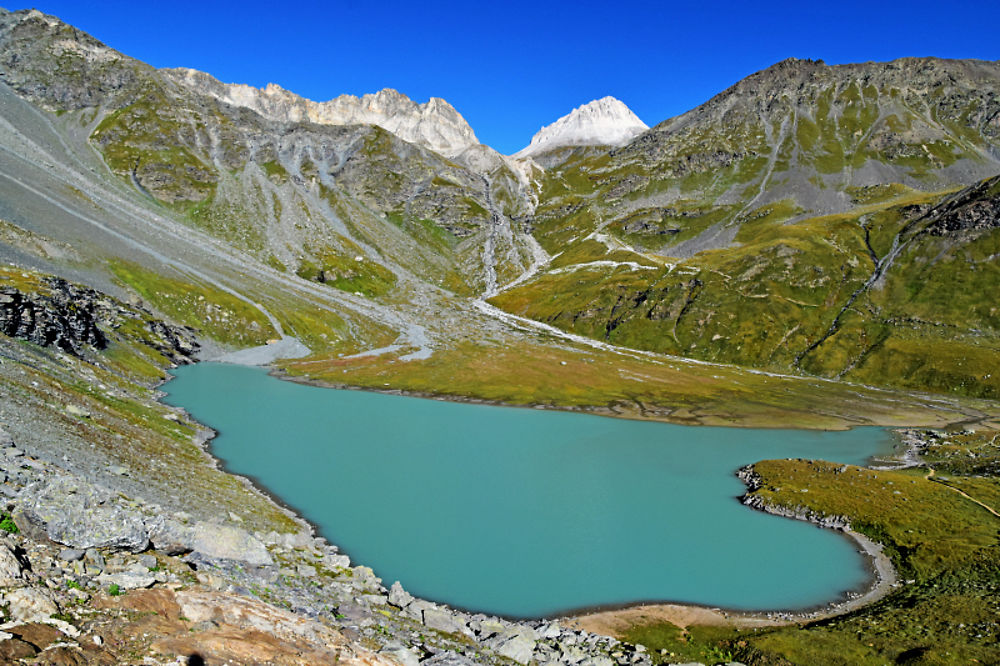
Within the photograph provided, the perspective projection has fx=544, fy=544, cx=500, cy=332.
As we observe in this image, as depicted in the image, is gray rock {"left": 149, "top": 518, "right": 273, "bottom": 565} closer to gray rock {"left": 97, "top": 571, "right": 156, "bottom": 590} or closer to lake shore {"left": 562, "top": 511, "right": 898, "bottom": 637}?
gray rock {"left": 97, "top": 571, "right": 156, "bottom": 590}

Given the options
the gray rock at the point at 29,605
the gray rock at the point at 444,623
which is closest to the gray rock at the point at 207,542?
the gray rock at the point at 29,605

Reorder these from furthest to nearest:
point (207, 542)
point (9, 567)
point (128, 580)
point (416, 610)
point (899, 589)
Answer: point (899, 589) < point (416, 610) < point (207, 542) < point (128, 580) < point (9, 567)

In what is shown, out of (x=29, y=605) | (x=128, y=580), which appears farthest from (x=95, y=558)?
(x=29, y=605)

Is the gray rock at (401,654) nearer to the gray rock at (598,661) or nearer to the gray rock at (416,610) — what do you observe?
the gray rock at (416,610)

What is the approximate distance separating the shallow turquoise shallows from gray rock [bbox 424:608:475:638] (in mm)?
10138

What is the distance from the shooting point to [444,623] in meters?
29.2

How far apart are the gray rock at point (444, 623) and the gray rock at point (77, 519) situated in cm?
1430

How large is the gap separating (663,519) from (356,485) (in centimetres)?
3466

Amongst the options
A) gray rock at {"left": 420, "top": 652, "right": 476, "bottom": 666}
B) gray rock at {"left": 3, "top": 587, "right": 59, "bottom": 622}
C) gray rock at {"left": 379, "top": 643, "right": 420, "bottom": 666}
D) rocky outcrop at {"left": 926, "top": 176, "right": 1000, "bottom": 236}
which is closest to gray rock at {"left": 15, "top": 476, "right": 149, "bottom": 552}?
gray rock at {"left": 3, "top": 587, "right": 59, "bottom": 622}

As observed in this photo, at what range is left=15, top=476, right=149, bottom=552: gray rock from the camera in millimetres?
20109

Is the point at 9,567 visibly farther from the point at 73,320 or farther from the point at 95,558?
the point at 73,320

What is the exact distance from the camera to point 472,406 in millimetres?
117000

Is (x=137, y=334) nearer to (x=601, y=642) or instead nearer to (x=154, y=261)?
(x=154, y=261)

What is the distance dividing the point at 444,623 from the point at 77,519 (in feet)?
58.1
